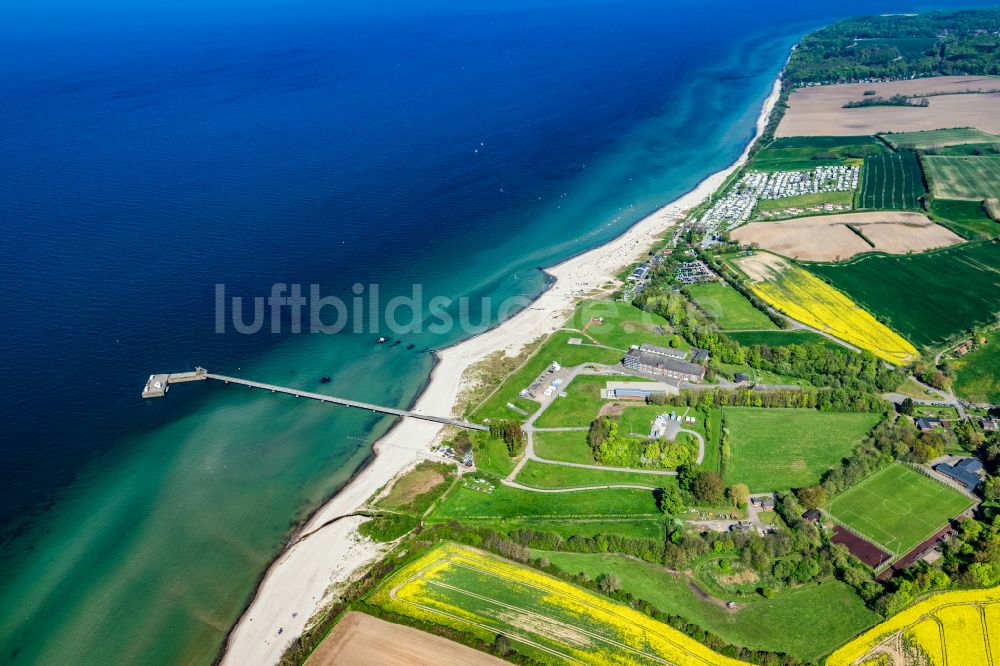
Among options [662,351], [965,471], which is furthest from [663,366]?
[965,471]

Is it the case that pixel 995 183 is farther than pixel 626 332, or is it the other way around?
pixel 995 183

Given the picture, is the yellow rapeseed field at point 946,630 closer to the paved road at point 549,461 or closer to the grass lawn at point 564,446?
the paved road at point 549,461

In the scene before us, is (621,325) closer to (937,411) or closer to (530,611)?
(937,411)

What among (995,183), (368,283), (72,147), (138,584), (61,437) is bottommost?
(138,584)

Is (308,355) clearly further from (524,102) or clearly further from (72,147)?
(524,102)

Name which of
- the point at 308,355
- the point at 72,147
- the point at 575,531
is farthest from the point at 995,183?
the point at 72,147

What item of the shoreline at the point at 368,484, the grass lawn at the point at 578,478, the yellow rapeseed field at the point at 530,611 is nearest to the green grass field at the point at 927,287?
the shoreline at the point at 368,484
